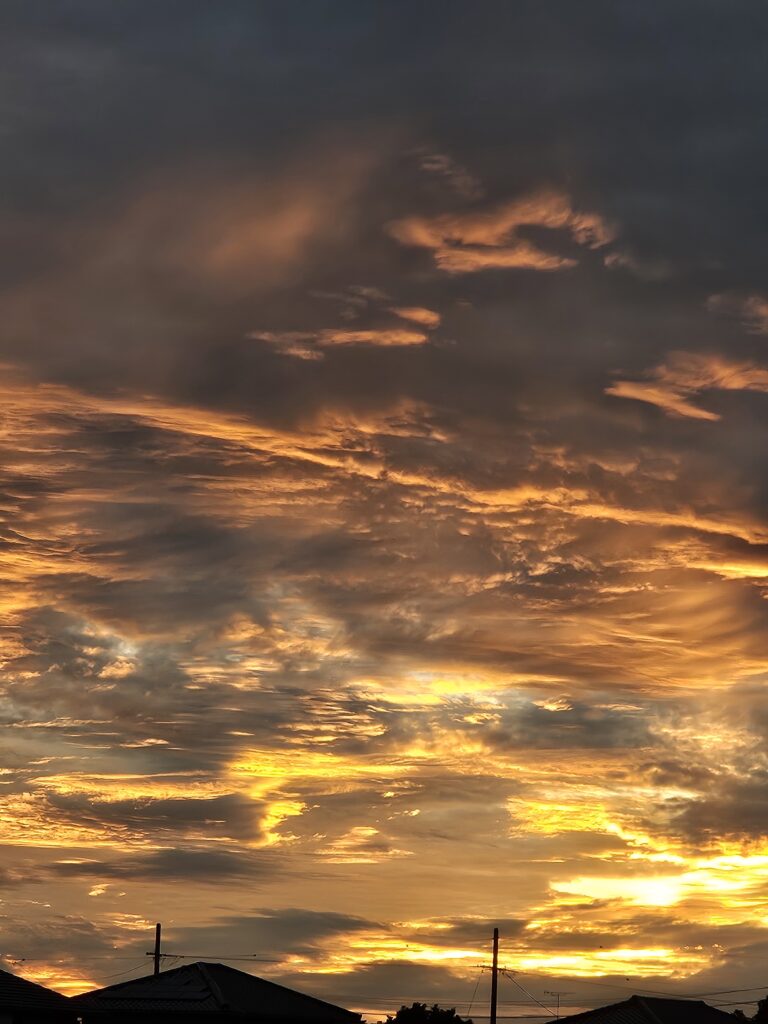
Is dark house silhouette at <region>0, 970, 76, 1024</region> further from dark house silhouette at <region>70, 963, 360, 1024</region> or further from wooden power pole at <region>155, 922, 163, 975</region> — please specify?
wooden power pole at <region>155, 922, 163, 975</region>

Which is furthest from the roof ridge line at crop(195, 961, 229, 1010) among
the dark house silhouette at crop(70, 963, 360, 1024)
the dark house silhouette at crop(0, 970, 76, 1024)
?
the dark house silhouette at crop(0, 970, 76, 1024)

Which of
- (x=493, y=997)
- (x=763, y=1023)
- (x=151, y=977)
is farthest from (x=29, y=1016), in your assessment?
(x=763, y=1023)

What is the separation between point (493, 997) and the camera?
78.0m

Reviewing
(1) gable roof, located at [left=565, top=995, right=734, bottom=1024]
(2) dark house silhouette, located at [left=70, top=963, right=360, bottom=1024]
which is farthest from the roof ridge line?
(1) gable roof, located at [left=565, top=995, right=734, bottom=1024]

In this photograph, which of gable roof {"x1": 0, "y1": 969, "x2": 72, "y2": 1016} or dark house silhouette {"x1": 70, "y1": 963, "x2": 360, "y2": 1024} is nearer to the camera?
gable roof {"x1": 0, "y1": 969, "x2": 72, "y2": 1016}

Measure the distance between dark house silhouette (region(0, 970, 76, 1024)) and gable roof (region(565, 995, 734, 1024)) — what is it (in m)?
29.5

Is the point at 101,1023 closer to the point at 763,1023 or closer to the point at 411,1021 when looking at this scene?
the point at 411,1021

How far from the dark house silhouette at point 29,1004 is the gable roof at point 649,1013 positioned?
29525 millimetres

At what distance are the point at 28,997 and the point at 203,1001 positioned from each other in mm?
13131

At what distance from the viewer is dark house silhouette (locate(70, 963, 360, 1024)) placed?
257ft

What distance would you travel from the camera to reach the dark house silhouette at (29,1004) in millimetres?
66500

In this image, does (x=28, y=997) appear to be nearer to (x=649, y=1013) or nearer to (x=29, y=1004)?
(x=29, y=1004)

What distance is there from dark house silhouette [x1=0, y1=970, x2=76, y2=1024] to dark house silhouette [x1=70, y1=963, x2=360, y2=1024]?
1.40m

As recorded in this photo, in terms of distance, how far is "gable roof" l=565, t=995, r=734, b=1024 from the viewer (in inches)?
3078
